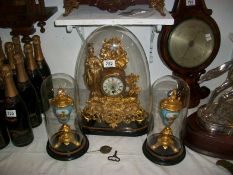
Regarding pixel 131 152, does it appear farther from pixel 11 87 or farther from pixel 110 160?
pixel 11 87

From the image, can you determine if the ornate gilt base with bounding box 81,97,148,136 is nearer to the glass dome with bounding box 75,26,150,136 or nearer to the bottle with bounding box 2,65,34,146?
the glass dome with bounding box 75,26,150,136

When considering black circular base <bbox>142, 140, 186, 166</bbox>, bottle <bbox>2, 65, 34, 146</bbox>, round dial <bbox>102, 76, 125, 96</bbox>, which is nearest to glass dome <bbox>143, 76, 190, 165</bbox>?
black circular base <bbox>142, 140, 186, 166</bbox>

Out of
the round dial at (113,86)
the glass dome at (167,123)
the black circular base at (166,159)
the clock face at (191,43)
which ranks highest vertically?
the clock face at (191,43)

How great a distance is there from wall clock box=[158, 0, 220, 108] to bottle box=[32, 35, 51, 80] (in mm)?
510

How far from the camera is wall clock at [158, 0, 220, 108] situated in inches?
36.1

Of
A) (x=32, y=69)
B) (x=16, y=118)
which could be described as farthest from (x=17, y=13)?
(x=16, y=118)

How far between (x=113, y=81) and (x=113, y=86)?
2 centimetres

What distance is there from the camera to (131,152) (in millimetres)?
878

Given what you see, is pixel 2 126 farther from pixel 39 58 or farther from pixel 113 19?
pixel 113 19

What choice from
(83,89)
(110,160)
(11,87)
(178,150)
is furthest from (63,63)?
(178,150)

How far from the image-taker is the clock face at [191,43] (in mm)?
948

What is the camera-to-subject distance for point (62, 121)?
88cm

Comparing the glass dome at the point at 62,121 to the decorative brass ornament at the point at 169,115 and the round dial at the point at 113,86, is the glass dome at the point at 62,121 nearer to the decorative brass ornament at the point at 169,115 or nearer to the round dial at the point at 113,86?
the round dial at the point at 113,86

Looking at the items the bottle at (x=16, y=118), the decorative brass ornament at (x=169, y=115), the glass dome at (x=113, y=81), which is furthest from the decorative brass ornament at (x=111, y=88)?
the bottle at (x=16, y=118)
